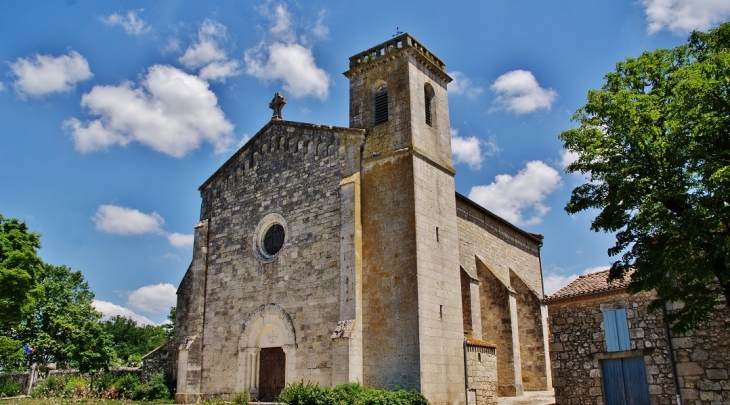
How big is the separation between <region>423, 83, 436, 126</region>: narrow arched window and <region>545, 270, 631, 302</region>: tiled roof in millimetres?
7844

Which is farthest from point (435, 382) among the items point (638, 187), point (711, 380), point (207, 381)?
point (207, 381)

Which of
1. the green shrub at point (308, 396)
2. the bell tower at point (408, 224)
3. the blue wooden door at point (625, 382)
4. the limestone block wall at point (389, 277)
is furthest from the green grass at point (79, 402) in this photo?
the blue wooden door at point (625, 382)

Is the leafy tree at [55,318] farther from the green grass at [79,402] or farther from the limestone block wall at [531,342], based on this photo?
the limestone block wall at [531,342]

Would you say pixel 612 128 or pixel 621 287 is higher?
pixel 612 128

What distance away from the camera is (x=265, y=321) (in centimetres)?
2089

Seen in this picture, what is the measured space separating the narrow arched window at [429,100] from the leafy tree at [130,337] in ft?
145

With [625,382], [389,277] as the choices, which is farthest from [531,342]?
[389,277]

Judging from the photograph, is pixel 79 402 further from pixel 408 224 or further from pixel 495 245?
pixel 495 245

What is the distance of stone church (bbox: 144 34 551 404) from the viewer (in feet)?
58.3

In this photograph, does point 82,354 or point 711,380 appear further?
point 82,354

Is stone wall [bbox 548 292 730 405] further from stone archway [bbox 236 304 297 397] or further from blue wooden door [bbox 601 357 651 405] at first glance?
stone archway [bbox 236 304 297 397]

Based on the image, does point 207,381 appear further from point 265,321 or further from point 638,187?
point 638,187

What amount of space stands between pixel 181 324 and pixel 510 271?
1572cm

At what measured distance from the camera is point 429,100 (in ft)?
70.4
